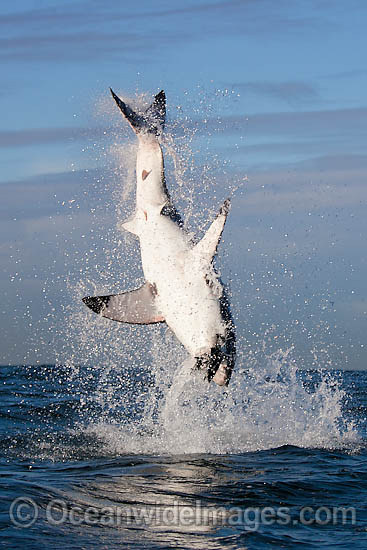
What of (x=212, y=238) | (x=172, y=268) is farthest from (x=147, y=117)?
(x=172, y=268)

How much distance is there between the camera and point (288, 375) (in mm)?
17188

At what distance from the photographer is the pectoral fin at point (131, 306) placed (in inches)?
485

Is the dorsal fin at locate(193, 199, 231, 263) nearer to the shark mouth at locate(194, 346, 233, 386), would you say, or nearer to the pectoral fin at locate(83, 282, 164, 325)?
the pectoral fin at locate(83, 282, 164, 325)

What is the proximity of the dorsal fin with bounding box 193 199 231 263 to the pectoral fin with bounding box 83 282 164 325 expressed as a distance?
1.03 m

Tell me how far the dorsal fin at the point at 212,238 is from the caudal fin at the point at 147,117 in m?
1.95

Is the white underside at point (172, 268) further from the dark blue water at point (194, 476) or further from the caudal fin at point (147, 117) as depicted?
the dark blue water at point (194, 476)

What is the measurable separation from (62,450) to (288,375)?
5.63m

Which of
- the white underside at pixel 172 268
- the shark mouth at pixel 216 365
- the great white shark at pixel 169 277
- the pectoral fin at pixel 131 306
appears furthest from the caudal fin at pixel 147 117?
the shark mouth at pixel 216 365

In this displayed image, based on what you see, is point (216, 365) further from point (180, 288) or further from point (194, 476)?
point (194, 476)

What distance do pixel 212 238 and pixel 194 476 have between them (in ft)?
11.8

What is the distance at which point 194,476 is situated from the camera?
11.6 meters

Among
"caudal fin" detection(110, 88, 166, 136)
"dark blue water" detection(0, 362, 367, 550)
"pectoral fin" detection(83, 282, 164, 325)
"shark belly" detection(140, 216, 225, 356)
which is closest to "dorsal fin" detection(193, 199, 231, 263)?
"shark belly" detection(140, 216, 225, 356)

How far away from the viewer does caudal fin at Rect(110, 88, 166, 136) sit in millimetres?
12555

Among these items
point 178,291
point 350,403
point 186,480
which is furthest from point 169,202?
point 350,403
